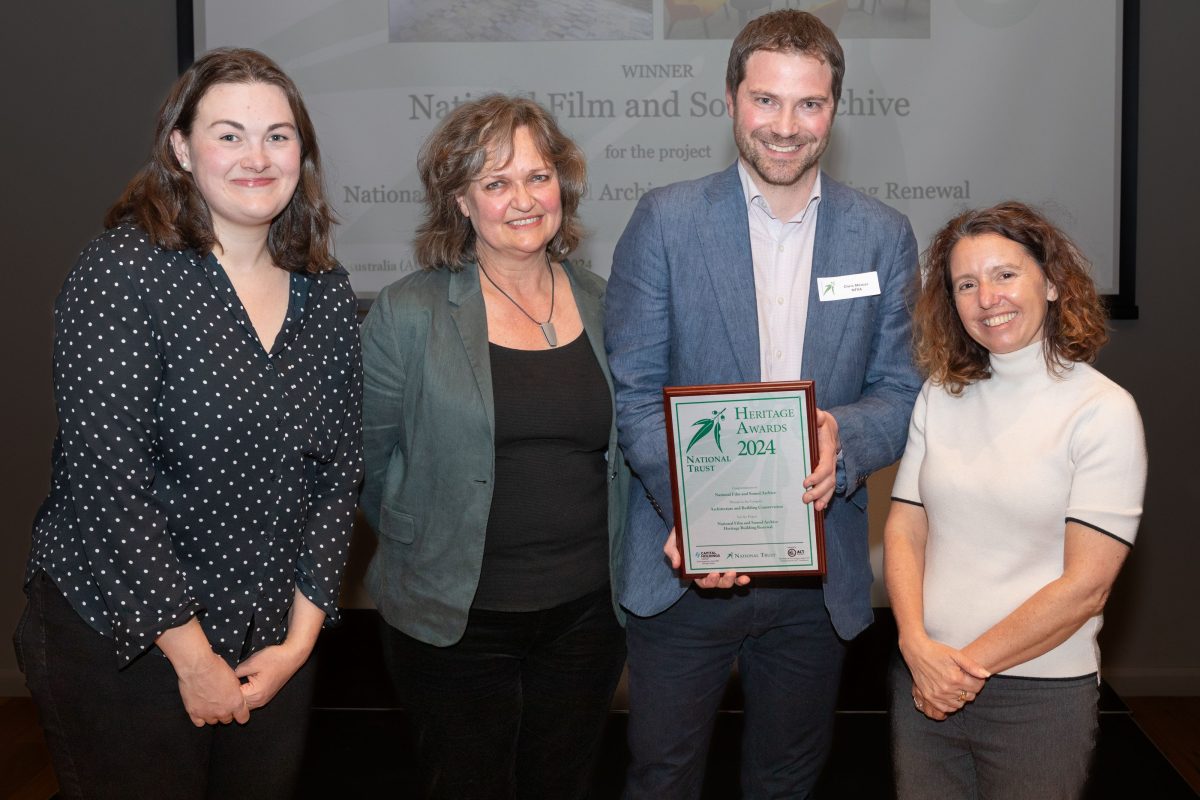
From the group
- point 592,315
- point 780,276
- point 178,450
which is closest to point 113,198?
point 592,315

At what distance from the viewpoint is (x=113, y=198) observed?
4.27 metres

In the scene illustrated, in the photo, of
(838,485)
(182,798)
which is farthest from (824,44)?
(182,798)

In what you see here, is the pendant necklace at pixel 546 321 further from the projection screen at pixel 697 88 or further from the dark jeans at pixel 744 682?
the projection screen at pixel 697 88

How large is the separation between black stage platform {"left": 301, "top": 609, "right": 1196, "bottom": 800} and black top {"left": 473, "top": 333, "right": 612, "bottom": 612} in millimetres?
1424

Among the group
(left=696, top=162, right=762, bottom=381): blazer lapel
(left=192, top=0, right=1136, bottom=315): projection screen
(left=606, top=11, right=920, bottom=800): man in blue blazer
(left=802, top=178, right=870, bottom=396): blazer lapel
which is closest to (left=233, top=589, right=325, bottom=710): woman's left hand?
(left=606, top=11, right=920, bottom=800): man in blue blazer

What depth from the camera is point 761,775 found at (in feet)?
7.73

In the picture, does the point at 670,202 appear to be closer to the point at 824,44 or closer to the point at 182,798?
the point at 824,44

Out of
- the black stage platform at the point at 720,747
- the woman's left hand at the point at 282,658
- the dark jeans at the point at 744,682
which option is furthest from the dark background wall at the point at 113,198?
the woman's left hand at the point at 282,658

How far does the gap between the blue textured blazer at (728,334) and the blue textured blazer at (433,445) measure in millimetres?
118

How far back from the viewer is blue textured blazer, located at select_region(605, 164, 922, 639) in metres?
2.18

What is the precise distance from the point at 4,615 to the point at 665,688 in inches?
134

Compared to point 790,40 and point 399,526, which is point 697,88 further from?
point 399,526

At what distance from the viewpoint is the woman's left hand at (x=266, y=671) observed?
1883 millimetres

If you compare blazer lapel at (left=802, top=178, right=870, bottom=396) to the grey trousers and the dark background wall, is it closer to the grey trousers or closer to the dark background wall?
the grey trousers
